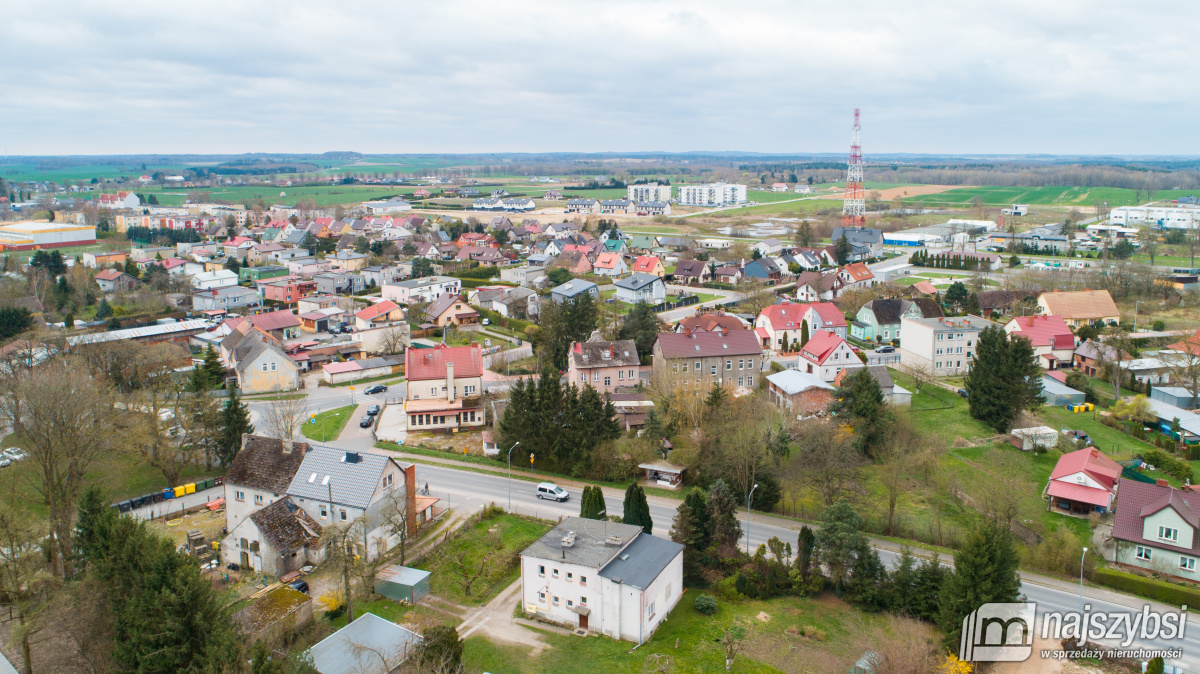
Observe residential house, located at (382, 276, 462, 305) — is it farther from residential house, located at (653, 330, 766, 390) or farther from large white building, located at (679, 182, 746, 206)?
large white building, located at (679, 182, 746, 206)

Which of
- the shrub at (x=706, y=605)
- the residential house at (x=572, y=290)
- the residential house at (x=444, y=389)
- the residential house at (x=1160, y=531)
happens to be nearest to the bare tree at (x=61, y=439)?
the residential house at (x=444, y=389)

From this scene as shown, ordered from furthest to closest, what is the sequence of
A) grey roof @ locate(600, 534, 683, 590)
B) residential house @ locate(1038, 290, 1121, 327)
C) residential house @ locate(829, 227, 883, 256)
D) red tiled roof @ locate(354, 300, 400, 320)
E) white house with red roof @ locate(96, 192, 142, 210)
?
white house with red roof @ locate(96, 192, 142, 210)
residential house @ locate(829, 227, 883, 256)
red tiled roof @ locate(354, 300, 400, 320)
residential house @ locate(1038, 290, 1121, 327)
grey roof @ locate(600, 534, 683, 590)

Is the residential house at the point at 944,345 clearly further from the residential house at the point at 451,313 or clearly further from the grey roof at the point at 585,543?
the residential house at the point at 451,313

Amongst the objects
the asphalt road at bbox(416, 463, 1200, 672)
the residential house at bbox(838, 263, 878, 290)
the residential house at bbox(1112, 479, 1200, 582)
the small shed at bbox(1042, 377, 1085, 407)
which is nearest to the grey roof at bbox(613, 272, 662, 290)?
the residential house at bbox(838, 263, 878, 290)

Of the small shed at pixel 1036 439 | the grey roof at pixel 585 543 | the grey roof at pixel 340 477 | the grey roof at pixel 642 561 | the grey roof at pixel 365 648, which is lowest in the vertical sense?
the grey roof at pixel 365 648

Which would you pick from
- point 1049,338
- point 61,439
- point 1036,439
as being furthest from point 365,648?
point 1049,338

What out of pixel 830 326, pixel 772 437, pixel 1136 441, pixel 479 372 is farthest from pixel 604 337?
pixel 1136 441
